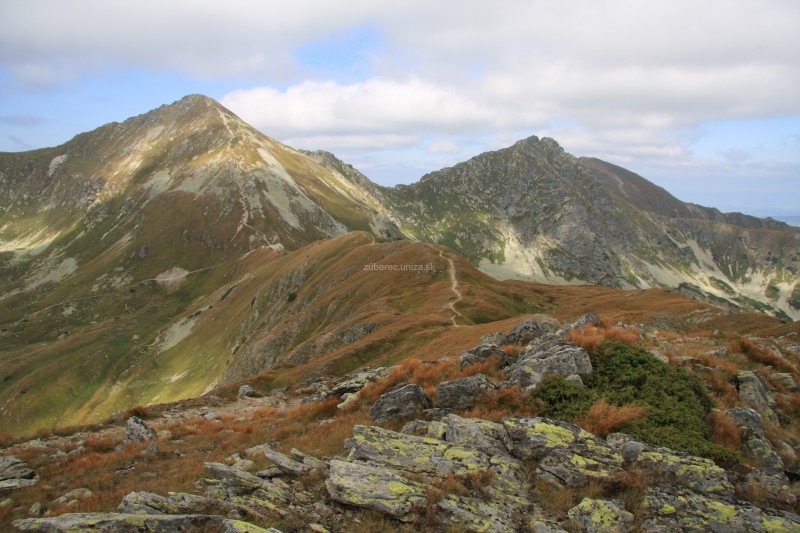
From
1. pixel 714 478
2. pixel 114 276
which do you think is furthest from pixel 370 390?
pixel 114 276

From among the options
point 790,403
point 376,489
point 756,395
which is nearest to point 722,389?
point 756,395

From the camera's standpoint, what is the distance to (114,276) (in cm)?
19438

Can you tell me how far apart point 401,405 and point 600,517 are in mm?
8565

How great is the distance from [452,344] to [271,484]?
28979 mm

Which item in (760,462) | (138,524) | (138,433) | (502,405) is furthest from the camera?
(138,433)

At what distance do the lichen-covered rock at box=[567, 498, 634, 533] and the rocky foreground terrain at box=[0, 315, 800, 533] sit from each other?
29mm

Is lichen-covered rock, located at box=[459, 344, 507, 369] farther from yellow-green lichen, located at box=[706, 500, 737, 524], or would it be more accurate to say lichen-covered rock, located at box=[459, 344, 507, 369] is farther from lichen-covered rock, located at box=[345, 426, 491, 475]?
yellow-green lichen, located at box=[706, 500, 737, 524]

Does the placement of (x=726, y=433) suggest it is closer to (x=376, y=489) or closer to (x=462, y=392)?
(x=462, y=392)

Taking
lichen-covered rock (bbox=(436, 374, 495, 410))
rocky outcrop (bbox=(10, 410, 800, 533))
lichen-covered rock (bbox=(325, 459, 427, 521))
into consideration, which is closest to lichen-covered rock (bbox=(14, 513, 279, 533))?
rocky outcrop (bbox=(10, 410, 800, 533))

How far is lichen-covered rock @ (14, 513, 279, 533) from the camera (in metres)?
9.81

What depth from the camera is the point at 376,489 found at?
11.3 m

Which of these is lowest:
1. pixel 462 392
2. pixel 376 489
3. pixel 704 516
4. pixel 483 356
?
pixel 376 489

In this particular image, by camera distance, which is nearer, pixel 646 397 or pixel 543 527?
pixel 543 527

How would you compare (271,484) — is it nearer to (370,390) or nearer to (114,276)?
(370,390)
